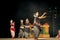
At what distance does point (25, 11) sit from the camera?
4938 mm

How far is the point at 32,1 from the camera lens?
493cm

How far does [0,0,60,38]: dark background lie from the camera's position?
4895 mm

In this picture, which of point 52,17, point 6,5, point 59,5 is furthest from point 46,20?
point 6,5

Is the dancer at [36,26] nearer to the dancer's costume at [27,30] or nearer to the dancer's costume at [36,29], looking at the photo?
the dancer's costume at [36,29]

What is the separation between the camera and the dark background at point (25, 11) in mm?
4895

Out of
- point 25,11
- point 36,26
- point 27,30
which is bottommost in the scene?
point 27,30

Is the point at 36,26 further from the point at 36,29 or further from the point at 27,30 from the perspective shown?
the point at 27,30

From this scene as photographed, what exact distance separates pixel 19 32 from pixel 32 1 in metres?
0.87

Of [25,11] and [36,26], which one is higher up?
[25,11]

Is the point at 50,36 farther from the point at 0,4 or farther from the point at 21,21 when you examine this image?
the point at 0,4

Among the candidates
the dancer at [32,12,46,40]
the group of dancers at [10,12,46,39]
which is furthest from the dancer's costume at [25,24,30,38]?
the dancer at [32,12,46,40]

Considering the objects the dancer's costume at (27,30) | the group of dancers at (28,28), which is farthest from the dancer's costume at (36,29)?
the dancer's costume at (27,30)

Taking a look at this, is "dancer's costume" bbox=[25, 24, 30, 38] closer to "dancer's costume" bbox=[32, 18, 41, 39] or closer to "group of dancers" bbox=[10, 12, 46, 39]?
"group of dancers" bbox=[10, 12, 46, 39]

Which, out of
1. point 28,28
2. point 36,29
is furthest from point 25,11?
point 36,29
